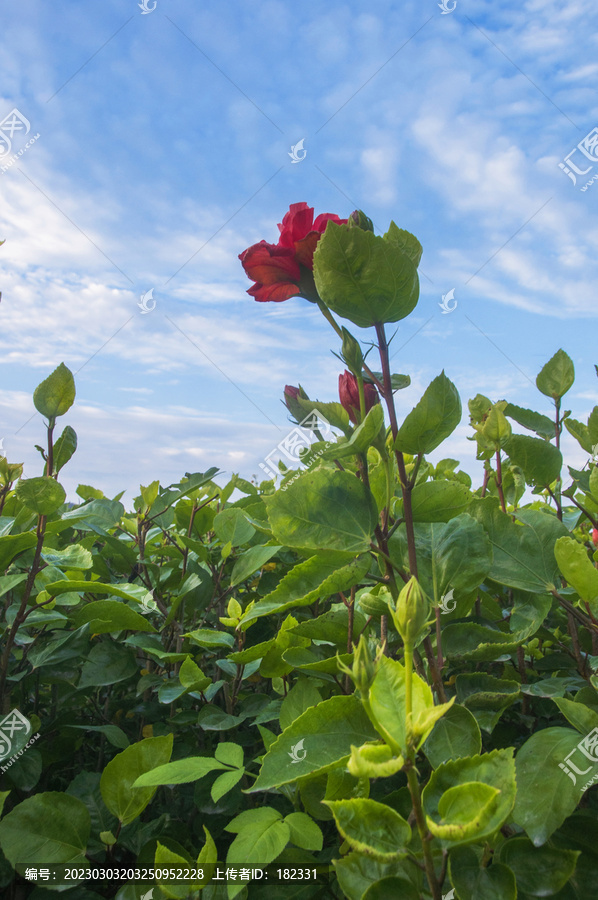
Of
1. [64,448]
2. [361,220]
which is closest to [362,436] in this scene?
[361,220]

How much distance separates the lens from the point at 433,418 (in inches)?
28.2

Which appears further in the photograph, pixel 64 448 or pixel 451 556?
pixel 64 448

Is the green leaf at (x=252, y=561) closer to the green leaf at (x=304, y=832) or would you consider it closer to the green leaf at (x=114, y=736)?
the green leaf at (x=114, y=736)

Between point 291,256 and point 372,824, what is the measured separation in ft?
2.45

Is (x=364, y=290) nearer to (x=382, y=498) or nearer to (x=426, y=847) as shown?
(x=382, y=498)

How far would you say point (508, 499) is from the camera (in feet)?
4.45

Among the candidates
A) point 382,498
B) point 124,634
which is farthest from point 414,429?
point 124,634

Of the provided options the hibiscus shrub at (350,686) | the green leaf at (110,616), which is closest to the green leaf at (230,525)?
the hibiscus shrub at (350,686)

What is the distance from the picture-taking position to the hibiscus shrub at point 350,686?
0.57 meters

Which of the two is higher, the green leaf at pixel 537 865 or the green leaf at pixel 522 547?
the green leaf at pixel 522 547

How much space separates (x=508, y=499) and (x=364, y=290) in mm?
823

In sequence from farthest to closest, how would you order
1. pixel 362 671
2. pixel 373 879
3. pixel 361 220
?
pixel 361 220
pixel 373 879
pixel 362 671

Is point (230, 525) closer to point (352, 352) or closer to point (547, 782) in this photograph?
point (352, 352)

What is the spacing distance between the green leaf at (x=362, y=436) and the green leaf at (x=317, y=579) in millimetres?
138
